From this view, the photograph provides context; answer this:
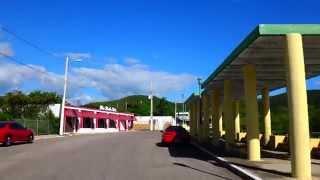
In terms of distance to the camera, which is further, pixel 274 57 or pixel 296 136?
pixel 274 57

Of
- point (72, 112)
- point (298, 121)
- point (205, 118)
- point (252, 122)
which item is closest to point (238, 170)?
point (298, 121)

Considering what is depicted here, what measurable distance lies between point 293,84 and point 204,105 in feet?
89.2

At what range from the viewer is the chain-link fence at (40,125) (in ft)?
182

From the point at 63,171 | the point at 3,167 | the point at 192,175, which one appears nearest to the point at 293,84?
the point at 192,175

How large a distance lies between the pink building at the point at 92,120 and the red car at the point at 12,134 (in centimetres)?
3432

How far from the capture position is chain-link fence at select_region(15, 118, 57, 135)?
55594mm

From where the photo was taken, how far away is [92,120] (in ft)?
304

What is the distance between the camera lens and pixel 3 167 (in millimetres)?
19422

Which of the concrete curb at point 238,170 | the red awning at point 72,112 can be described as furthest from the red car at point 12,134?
the red awning at point 72,112

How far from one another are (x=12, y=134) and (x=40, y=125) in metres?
23.8

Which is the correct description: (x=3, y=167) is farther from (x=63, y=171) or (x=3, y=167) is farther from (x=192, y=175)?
(x=192, y=175)

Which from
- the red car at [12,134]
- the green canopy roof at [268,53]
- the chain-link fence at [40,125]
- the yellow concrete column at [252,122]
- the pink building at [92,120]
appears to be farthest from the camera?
the pink building at [92,120]

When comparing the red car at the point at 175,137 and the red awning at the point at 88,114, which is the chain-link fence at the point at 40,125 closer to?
the red awning at the point at 88,114

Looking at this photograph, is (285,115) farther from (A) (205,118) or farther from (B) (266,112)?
(B) (266,112)
